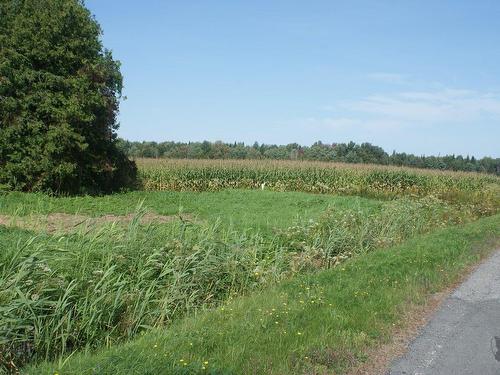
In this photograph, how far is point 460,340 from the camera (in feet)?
18.2

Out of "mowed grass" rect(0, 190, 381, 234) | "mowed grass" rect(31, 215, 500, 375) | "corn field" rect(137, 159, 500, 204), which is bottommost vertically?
"mowed grass" rect(0, 190, 381, 234)

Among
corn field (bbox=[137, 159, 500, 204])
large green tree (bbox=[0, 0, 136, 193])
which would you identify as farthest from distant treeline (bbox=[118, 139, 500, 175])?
large green tree (bbox=[0, 0, 136, 193])

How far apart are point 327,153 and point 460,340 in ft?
208

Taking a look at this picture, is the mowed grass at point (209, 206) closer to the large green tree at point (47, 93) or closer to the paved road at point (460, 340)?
the large green tree at point (47, 93)

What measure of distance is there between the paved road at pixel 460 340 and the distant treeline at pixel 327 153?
5125 centimetres

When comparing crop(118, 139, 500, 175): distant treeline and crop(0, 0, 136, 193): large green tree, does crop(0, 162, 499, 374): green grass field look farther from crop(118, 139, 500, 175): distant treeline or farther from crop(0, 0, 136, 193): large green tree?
crop(118, 139, 500, 175): distant treeline

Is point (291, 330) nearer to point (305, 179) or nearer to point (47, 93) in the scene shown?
point (47, 93)

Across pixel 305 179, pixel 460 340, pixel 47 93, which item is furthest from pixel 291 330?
pixel 305 179

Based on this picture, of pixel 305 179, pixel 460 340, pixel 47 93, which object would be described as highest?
pixel 47 93

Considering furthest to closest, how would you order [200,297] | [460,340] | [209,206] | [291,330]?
[209,206] → [200,297] → [460,340] → [291,330]

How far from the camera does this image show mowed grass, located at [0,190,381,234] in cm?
1499

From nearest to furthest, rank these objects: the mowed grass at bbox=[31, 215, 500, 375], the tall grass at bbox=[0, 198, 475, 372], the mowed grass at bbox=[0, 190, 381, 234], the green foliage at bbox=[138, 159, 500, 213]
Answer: the mowed grass at bbox=[31, 215, 500, 375] → the tall grass at bbox=[0, 198, 475, 372] → the mowed grass at bbox=[0, 190, 381, 234] → the green foliage at bbox=[138, 159, 500, 213]

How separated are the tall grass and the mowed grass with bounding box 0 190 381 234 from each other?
3.76 m

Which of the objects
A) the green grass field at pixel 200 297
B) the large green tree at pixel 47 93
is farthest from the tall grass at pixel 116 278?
the large green tree at pixel 47 93
